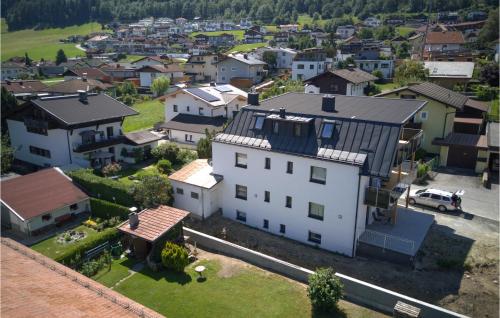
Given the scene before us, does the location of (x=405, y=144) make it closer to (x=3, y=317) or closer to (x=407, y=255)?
(x=407, y=255)

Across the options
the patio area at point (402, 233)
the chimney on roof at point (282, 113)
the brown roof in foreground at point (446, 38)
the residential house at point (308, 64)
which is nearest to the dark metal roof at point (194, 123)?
the chimney on roof at point (282, 113)

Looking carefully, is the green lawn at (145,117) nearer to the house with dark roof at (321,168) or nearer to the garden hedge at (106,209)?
the garden hedge at (106,209)

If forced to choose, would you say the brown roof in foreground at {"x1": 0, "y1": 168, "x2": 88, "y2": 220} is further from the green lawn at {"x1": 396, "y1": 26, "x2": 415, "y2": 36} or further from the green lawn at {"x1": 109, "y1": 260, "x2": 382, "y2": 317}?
the green lawn at {"x1": 396, "y1": 26, "x2": 415, "y2": 36}

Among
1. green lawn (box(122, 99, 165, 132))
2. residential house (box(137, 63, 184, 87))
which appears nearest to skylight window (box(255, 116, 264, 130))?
green lawn (box(122, 99, 165, 132))

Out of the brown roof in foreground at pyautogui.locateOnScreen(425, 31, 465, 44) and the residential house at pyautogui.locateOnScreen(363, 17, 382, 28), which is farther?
the residential house at pyautogui.locateOnScreen(363, 17, 382, 28)

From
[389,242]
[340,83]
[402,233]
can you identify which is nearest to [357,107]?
[402,233]
